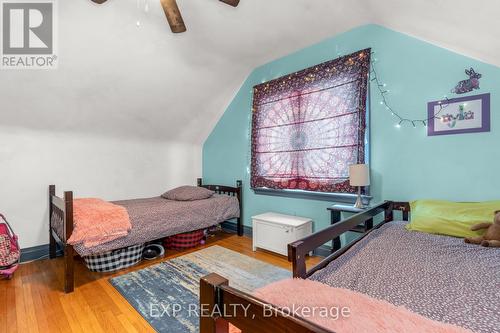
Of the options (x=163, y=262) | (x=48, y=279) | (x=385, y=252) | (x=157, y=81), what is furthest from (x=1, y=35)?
(x=385, y=252)

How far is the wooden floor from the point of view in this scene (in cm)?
169

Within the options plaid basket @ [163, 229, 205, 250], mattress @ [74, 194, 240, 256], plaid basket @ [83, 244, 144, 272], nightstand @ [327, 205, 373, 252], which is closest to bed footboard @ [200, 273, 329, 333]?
nightstand @ [327, 205, 373, 252]

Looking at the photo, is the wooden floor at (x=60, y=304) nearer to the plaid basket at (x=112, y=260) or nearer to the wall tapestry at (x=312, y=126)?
the plaid basket at (x=112, y=260)

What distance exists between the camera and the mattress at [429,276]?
2.90ft

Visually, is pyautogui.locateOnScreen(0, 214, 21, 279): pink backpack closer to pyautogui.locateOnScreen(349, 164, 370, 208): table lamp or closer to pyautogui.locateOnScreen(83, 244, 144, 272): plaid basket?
pyautogui.locateOnScreen(83, 244, 144, 272): plaid basket

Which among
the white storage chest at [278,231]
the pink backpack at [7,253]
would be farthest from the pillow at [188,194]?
the pink backpack at [7,253]

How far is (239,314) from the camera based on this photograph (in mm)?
620

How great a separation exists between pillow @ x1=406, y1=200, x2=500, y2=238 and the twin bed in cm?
12

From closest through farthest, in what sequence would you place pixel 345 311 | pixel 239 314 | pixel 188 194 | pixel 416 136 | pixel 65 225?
1. pixel 239 314
2. pixel 345 311
3. pixel 65 225
4. pixel 416 136
5. pixel 188 194

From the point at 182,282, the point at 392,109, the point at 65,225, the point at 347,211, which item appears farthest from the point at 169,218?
the point at 392,109

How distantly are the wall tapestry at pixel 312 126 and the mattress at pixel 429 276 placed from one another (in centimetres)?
115

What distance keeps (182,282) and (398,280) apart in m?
1.87

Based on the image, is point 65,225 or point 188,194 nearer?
point 65,225

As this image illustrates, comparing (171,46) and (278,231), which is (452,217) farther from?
(171,46)
